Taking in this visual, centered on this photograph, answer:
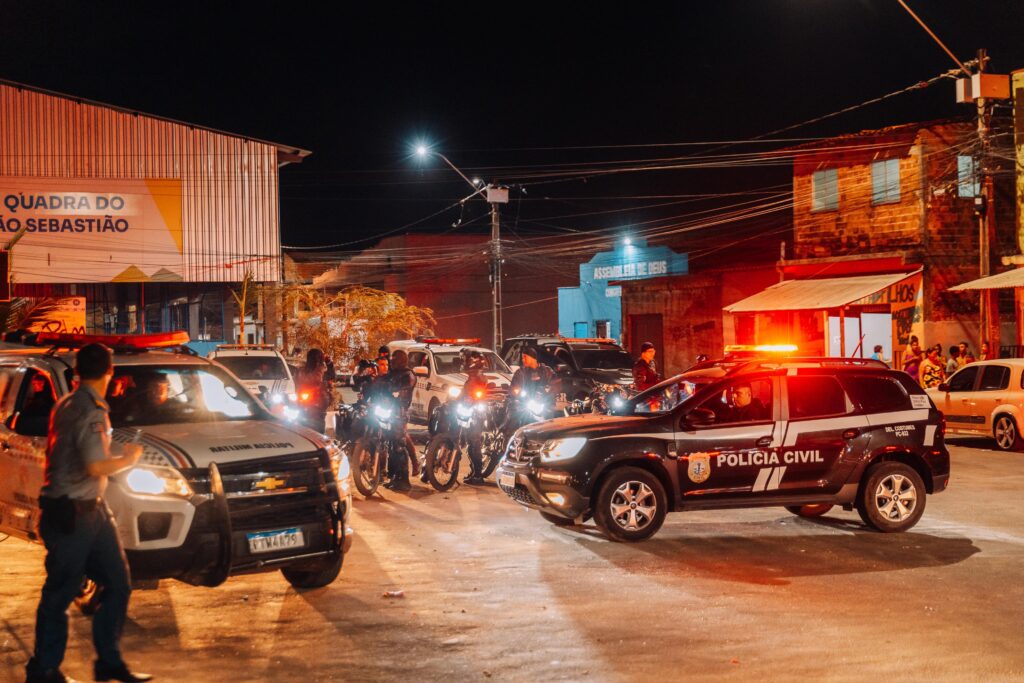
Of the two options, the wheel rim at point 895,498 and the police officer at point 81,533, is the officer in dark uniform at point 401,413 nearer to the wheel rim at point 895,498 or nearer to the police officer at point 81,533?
the wheel rim at point 895,498

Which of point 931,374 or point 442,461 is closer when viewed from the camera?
point 442,461

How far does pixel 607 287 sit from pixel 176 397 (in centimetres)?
4237

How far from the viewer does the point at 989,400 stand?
1892 centimetres

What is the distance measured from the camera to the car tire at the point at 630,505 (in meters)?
10.2

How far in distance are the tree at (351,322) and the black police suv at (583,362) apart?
26263 mm

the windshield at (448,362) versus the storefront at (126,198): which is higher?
the storefront at (126,198)

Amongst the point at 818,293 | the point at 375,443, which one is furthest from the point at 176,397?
the point at 818,293

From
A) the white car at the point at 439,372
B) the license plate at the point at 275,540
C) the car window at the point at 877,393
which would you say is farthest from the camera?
the white car at the point at 439,372

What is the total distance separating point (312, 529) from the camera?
303 inches

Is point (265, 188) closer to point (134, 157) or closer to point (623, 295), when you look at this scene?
point (134, 157)

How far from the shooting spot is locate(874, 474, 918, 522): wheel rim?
10789 millimetres

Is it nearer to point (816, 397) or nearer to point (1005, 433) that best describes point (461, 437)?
point (816, 397)

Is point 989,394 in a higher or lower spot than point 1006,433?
higher

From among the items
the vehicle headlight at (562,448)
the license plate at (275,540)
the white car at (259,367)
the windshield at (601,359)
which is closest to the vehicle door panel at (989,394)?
the windshield at (601,359)
